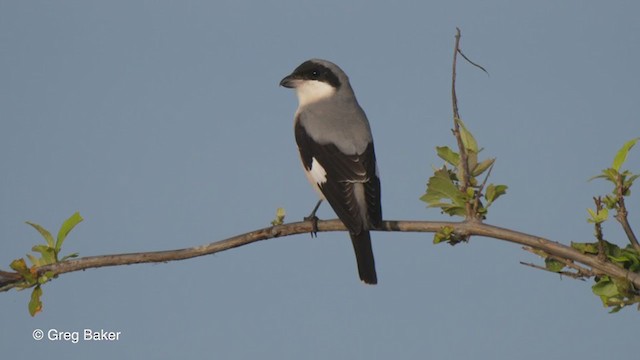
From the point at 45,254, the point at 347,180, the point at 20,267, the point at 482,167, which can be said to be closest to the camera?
the point at 20,267

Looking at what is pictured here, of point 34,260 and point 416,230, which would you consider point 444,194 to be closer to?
point 416,230

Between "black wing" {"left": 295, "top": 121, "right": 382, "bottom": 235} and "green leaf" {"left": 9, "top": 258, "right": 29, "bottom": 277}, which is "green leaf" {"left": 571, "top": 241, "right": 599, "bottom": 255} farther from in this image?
"green leaf" {"left": 9, "top": 258, "right": 29, "bottom": 277}

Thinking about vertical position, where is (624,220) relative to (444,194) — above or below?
below

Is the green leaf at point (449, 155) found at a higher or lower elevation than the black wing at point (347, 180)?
lower

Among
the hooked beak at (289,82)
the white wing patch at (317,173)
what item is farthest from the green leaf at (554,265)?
the hooked beak at (289,82)

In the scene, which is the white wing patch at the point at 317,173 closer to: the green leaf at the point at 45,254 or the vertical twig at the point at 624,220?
the green leaf at the point at 45,254

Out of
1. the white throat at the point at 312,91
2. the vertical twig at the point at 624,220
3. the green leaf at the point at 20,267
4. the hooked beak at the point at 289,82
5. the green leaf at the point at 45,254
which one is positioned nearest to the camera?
the vertical twig at the point at 624,220

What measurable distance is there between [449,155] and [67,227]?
180 cm

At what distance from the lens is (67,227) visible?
3.81 metres

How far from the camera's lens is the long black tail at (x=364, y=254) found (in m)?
5.20

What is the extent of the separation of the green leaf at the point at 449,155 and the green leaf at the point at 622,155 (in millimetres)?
703

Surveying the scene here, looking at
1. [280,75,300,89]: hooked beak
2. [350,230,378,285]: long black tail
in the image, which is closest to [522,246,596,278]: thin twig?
[350,230,378,285]: long black tail

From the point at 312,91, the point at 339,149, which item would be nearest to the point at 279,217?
the point at 339,149

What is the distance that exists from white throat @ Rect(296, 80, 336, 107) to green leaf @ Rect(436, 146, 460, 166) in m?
2.91
